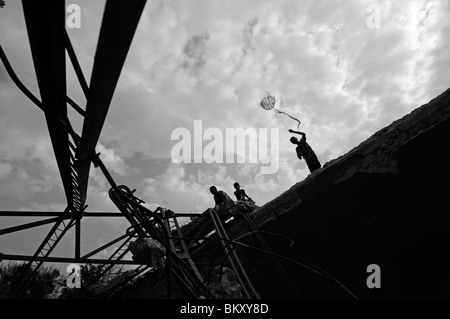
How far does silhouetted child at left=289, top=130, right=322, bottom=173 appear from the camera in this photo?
6.81 meters

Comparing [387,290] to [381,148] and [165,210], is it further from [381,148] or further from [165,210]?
[165,210]

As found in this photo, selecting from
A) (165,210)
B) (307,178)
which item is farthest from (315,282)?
(165,210)

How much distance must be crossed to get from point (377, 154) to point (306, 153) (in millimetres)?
3416

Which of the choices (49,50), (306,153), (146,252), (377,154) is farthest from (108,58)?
(306,153)

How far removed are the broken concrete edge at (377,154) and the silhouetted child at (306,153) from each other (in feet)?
7.07

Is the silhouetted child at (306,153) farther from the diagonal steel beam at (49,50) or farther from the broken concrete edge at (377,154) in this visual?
the diagonal steel beam at (49,50)

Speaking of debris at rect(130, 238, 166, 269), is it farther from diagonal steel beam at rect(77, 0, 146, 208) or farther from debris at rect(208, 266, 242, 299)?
diagonal steel beam at rect(77, 0, 146, 208)

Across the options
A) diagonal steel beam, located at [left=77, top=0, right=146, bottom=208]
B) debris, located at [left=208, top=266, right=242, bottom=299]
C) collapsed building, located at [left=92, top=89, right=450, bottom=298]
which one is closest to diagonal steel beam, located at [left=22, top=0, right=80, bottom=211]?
diagonal steel beam, located at [left=77, top=0, right=146, bottom=208]

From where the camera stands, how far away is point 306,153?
A: 7.02 m

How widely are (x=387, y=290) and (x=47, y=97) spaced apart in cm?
467

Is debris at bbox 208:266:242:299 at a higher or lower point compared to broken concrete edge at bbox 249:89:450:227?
lower

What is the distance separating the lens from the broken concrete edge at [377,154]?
3.09 meters

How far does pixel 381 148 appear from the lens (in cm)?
357

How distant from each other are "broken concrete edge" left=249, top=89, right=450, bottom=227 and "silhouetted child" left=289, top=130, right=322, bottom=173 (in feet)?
7.07
